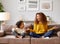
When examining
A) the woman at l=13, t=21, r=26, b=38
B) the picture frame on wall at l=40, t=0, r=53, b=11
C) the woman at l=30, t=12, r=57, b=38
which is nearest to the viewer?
the woman at l=13, t=21, r=26, b=38

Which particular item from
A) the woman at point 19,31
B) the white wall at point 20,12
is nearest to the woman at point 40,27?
the woman at point 19,31

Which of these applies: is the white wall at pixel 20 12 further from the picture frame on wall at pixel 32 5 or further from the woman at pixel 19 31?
the woman at pixel 19 31

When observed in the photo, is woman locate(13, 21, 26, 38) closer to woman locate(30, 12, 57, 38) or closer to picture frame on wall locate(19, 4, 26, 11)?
woman locate(30, 12, 57, 38)

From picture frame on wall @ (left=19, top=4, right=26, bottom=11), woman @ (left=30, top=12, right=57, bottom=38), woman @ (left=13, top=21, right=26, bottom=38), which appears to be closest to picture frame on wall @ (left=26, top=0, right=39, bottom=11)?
picture frame on wall @ (left=19, top=4, right=26, bottom=11)

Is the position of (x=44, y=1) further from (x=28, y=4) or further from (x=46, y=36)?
(x=46, y=36)

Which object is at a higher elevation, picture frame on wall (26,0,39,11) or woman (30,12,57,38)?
picture frame on wall (26,0,39,11)

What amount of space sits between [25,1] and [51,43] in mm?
3086

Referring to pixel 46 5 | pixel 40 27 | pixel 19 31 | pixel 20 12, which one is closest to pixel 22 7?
pixel 20 12

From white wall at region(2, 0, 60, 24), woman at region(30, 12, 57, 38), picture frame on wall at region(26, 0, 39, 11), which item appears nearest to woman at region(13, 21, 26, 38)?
woman at region(30, 12, 57, 38)

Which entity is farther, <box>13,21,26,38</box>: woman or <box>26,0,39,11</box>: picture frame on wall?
<box>26,0,39,11</box>: picture frame on wall

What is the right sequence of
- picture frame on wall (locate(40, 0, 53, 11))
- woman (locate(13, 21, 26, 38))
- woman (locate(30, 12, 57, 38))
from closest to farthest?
woman (locate(13, 21, 26, 38)) → woman (locate(30, 12, 57, 38)) → picture frame on wall (locate(40, 0, 53, 11))

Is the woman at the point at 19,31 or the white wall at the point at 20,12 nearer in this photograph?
the woman at the point at 19,31

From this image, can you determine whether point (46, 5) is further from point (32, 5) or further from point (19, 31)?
point (19, 31)

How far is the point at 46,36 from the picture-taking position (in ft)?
13.7
